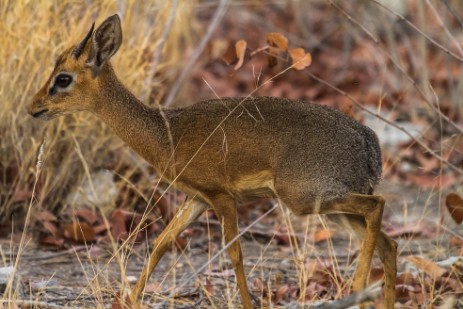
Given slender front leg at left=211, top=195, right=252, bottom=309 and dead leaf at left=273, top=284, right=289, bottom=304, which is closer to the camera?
slender front leg at left=211, top=195, right=252, bottom=309

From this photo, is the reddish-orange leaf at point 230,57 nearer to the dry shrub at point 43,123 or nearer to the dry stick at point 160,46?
the dry shrub at point 43,123

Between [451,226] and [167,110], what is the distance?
2.60 meters

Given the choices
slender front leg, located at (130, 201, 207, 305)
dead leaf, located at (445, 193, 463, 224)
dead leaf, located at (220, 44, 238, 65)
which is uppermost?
dead leaf, located at (220, 44, 238, 65)

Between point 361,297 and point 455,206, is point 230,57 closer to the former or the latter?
point 455,206

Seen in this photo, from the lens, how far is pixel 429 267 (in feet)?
17.0

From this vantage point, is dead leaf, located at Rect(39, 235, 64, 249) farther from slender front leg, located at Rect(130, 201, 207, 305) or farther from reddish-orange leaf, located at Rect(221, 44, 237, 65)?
reddish-orange leaf, located at Rect(221, 44, 237, 65)

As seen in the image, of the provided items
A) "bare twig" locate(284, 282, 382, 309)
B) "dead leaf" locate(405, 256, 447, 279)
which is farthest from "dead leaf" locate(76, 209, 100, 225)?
"bare twig" locate(284, 282, 382, 309)

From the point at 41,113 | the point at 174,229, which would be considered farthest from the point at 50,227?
the point at 174,229

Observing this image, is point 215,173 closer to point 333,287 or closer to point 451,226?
point 333,287

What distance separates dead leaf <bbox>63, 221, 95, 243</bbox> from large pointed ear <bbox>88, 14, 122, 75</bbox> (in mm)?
1508

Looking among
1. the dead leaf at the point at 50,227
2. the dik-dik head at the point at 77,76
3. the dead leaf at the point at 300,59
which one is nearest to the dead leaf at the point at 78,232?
the dead leaf at the point at 50,227

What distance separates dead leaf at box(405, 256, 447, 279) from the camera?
511 centimetres

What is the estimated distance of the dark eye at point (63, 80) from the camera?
486 centimetres

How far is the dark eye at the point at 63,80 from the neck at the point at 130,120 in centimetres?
16
